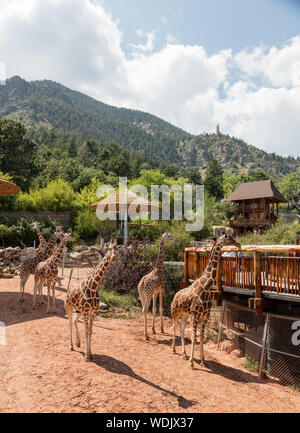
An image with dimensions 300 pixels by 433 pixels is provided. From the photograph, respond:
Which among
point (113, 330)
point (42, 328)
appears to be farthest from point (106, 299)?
point (42, 328)

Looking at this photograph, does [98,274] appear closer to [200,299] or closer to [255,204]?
[200,299]

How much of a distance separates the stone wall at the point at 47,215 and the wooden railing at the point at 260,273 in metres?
19.4

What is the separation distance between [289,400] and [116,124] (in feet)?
539

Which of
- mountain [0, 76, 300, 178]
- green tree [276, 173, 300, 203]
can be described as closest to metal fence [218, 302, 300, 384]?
green tree [276, 173, 300, 203]

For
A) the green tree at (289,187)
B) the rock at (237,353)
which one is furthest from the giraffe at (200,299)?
the green tree at (289,187)

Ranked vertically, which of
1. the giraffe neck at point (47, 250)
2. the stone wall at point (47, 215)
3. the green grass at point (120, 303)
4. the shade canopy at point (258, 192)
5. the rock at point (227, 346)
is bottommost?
the rock at point (227, 346)

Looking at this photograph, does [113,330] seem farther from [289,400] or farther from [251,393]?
[289,400]

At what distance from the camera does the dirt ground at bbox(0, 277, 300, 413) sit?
4629mm

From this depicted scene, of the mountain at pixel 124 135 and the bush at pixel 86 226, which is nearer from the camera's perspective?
the bush at pixel 86 226

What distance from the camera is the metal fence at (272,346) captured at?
7.53 metres

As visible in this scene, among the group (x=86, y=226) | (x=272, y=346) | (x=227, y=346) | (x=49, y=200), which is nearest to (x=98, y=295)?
(x=227, y=346)

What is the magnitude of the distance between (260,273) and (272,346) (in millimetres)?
2619

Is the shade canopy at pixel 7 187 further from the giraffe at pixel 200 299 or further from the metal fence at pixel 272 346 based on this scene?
the metal fence at pixel 272 346

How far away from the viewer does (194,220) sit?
25141 millimetres
